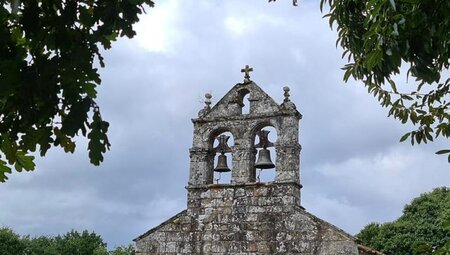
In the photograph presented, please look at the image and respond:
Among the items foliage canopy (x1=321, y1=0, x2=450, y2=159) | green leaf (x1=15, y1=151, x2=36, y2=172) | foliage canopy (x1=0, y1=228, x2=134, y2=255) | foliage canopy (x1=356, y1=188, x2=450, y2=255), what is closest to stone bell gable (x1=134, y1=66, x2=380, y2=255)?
foliage canopy (x1=321, y1=0, x2=450, y2=159)

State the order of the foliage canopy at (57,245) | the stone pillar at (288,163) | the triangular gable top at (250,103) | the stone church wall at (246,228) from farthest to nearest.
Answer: the foliage canopy at (57,245), the triangular gable top at (250,103), the stone pillar at (288,163), the stone church wall at (246,228)

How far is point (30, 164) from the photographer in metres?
2.51

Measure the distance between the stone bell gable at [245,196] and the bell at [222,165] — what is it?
0.02 metres

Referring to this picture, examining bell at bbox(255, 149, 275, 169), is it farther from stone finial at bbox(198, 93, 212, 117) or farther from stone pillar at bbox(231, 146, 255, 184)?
stone finial at bbox(198, 93, 212, 117)

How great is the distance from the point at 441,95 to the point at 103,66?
4118mm

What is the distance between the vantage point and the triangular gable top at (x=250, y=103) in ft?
33.6

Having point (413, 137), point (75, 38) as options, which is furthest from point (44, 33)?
point (413, 137)

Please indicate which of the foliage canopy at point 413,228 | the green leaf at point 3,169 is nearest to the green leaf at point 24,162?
the green leaf at point 3,169

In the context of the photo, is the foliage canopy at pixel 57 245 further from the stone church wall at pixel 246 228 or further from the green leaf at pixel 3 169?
the green leaf at pixel 3 169

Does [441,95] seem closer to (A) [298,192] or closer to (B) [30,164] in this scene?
(B) [30,164]

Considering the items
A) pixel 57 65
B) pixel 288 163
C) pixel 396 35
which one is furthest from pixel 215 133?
pixel 57 65

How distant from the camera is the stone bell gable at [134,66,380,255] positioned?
373 inches

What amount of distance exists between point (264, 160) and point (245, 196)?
0.70 metres

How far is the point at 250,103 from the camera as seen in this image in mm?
10500
